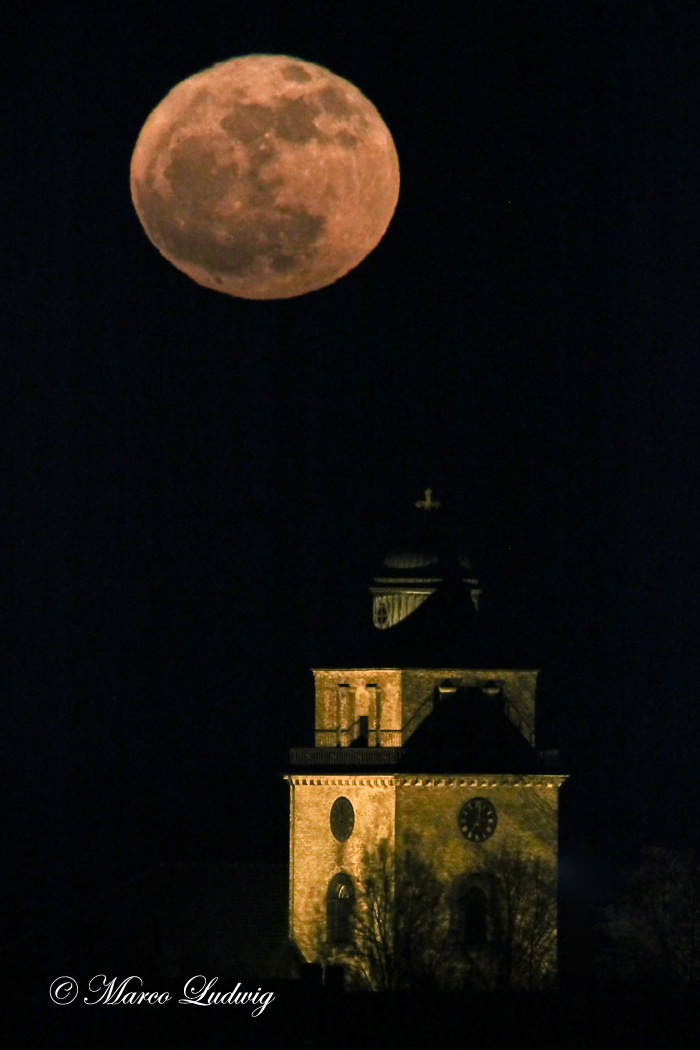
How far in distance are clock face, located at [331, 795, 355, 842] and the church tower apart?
0.03m

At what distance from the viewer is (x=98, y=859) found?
12988 centimetres

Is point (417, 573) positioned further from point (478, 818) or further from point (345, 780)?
point (478, 818)

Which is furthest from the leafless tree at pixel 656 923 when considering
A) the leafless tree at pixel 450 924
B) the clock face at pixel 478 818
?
the clock face at pixel 478 818

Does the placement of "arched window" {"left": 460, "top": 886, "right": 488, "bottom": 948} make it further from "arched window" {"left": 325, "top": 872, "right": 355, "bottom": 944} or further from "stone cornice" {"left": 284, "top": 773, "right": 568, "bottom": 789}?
"arched window" {"left": 325, "top": 872, "right": 355, "bottom": 944}

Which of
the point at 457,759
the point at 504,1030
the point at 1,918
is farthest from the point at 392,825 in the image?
the point at 504,1030

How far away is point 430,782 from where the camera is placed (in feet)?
361

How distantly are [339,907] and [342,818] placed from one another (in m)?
2.71

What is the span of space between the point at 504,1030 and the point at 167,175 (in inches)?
892

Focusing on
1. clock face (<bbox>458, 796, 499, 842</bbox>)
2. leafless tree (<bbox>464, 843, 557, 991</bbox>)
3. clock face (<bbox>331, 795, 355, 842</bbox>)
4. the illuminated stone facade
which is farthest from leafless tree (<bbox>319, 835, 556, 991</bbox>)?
clock face (<bbox>331, 795, 355, 842</bbox>)

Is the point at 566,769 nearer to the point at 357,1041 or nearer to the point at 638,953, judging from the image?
the point at 638,953

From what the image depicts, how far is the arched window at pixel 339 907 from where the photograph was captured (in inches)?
4338

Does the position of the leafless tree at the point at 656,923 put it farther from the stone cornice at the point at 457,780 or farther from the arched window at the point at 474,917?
the stone cornice at the point at 457,780

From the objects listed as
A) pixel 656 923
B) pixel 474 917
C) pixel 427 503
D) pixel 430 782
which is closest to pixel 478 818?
pixel 430 782

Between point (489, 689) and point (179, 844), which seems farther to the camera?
point (179, 844)
